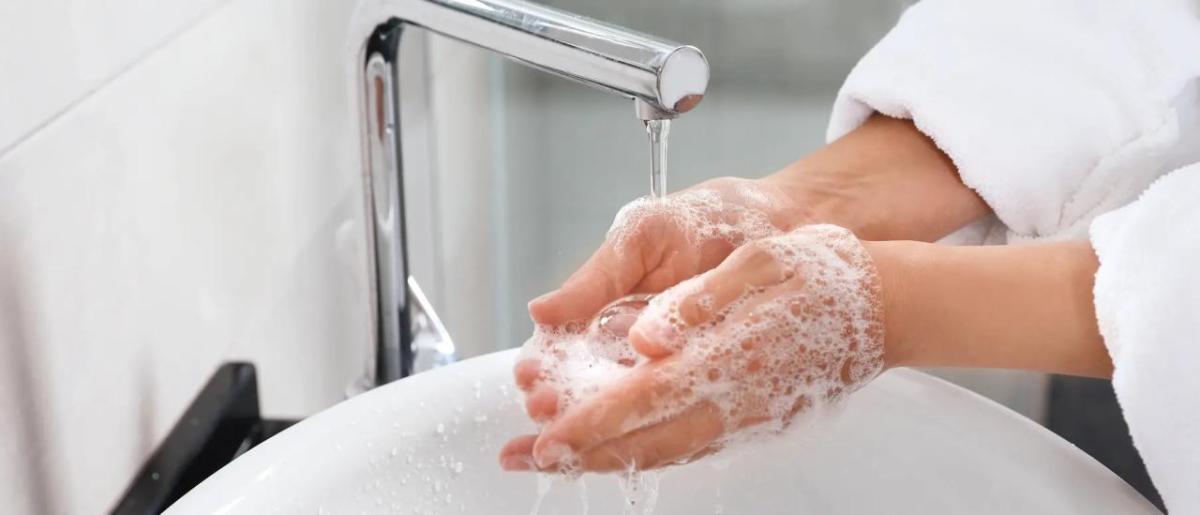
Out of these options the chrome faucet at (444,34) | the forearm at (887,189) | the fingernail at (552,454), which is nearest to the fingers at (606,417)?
the fingernail at (552,454)

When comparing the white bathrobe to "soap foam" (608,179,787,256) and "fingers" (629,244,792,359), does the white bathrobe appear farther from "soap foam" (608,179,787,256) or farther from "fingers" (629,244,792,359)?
"fingers" (629,244,792,359)

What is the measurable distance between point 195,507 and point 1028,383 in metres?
1.10

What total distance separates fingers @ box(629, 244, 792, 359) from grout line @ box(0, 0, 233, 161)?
0.25 metres

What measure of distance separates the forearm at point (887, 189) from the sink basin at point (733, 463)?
0.12 m

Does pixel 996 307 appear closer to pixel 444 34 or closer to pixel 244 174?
pixel 444 34

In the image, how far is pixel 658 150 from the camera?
1.69 feet

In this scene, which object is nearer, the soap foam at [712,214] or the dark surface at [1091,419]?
the soap foam at [712,214]

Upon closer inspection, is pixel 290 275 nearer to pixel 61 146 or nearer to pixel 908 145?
pixel 61 146

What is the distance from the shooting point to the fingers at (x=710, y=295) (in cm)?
50

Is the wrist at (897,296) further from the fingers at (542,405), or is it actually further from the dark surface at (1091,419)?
the dark surface at (1091,419)

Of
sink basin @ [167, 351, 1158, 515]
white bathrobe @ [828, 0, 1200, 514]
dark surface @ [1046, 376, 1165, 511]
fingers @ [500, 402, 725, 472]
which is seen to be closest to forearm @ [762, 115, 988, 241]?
white bathrobe @ [828, 0, 1200, 514]

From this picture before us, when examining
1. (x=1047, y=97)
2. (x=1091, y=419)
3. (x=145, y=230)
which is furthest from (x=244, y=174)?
(x=1091, y=419)

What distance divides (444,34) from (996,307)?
0.89 feet

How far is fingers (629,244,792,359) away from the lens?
19.6 inches
